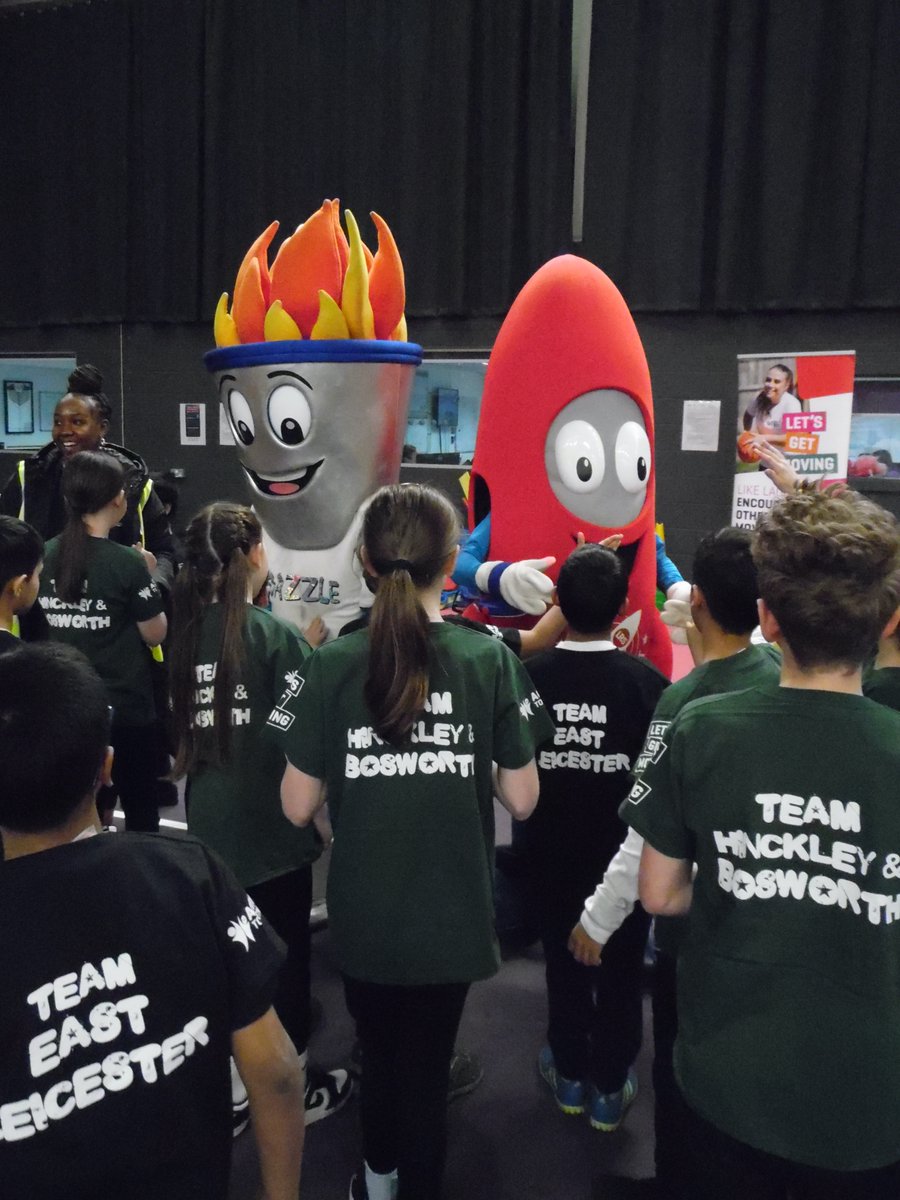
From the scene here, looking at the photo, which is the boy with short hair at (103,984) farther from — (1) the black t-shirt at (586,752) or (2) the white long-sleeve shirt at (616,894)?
(1) the black t-shirt at (586,752)

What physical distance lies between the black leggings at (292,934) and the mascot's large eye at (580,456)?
1.04 m

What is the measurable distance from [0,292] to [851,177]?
15.6 ft

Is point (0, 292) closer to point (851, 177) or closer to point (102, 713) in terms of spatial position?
point (851, 177)

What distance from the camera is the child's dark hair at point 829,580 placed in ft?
3.13

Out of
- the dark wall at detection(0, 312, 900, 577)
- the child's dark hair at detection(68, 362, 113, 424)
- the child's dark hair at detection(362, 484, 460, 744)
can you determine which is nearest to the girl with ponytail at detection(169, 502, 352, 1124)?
the child's dark hair at detection(362, 484, 460, 744)

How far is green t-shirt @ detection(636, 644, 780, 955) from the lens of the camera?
1.37 m

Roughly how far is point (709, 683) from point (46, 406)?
18.8 ft

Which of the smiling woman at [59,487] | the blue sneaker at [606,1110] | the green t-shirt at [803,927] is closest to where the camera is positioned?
the green t-shirt at [803,927]

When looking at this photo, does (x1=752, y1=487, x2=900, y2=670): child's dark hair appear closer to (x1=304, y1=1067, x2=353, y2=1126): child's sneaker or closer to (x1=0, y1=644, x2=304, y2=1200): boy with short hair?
(x1=0, y1=644, x2=304, y2=1200): boy with short hair

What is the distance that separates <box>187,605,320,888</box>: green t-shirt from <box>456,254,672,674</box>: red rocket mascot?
2.21 feet

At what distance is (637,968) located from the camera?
1.72 meters

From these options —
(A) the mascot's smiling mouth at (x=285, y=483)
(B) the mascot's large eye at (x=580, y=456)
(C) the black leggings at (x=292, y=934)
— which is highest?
(B) the mascot's large eye at (x=580, y=456)

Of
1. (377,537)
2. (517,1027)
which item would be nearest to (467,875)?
(377,537)

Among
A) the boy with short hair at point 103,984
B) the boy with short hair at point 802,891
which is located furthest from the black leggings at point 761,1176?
the boy with short hair at point 103,984
